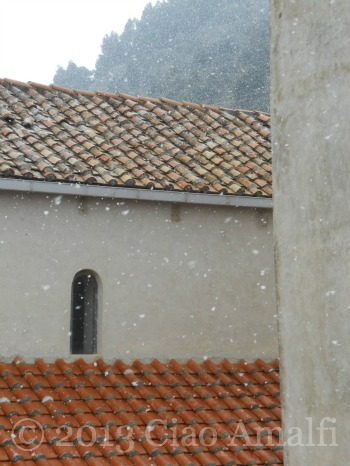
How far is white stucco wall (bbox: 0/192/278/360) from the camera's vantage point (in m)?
11.3

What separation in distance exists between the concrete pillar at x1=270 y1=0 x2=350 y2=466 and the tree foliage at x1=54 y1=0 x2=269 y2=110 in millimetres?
23105

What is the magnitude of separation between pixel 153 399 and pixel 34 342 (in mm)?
1707

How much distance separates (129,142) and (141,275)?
2041mm

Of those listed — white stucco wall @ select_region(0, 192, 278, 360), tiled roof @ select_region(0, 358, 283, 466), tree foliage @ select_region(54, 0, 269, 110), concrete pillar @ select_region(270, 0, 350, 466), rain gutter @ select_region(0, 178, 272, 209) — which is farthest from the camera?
tree foliage @ select_region(54, 0, 269, 110)

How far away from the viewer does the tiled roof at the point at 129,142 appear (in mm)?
11547

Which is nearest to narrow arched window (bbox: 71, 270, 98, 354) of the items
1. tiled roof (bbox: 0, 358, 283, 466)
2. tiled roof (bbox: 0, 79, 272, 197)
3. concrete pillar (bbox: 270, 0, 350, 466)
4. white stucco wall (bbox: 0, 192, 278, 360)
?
white stucco wall (bbox: 0, 192, 278, 360)

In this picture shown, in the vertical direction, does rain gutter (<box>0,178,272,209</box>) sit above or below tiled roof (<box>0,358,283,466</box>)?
above

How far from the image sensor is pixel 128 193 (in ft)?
37.9

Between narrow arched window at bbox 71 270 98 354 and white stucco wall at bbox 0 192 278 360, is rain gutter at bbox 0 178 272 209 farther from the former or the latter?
narrow arched window at bbox 71 270 98 354

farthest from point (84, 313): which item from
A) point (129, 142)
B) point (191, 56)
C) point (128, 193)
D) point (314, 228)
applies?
point (191, 56)

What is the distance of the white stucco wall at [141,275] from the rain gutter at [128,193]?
369mm

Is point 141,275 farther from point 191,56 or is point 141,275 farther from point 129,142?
point 191,56

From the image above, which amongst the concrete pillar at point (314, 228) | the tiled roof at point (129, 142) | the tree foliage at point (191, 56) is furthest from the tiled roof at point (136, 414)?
the tree foliage at point (191, 56)

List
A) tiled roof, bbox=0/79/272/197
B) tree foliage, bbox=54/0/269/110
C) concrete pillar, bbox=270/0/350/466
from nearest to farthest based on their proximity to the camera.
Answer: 1. concrete pillar, bbox=270/0/350/466
2. tiled roof, bbox=0/79/272/197
3. tree foliage, bbox=54/0/269/110
